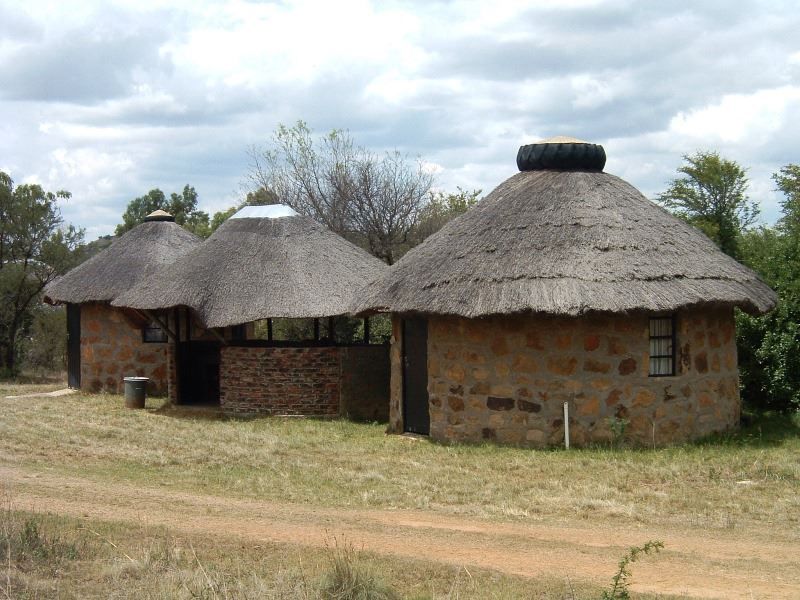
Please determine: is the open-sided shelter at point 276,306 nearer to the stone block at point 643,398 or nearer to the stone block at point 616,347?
the stone block at point 616,347

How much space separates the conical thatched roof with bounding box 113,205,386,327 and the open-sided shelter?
0.06ft

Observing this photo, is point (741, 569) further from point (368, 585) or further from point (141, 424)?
point (141, 424)

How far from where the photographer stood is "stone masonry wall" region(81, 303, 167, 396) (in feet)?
72.3

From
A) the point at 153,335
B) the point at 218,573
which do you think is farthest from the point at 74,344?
the point at 218,573

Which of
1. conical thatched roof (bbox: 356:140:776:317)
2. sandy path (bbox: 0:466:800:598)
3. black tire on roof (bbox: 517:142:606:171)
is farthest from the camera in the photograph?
black tire on roof (bbox: 517:142:606:171)

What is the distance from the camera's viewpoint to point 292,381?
17.9m

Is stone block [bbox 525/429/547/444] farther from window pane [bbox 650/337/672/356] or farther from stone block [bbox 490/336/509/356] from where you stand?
window pane [bbox 650/337/672/356]

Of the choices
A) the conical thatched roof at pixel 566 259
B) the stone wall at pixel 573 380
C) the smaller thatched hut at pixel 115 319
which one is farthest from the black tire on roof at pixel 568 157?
the smaller thatched hut at pixel 115 319

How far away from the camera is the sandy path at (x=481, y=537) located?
25.0 feet

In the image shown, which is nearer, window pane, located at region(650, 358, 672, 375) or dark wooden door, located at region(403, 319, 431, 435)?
window pane, located at region(650, 358, 672, 375)

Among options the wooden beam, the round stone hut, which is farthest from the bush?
the wooden beam

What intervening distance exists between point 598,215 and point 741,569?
25.4ft

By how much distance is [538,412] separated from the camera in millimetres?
13828

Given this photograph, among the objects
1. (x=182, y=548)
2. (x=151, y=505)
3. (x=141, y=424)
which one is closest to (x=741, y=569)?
(x=182, y=548)
